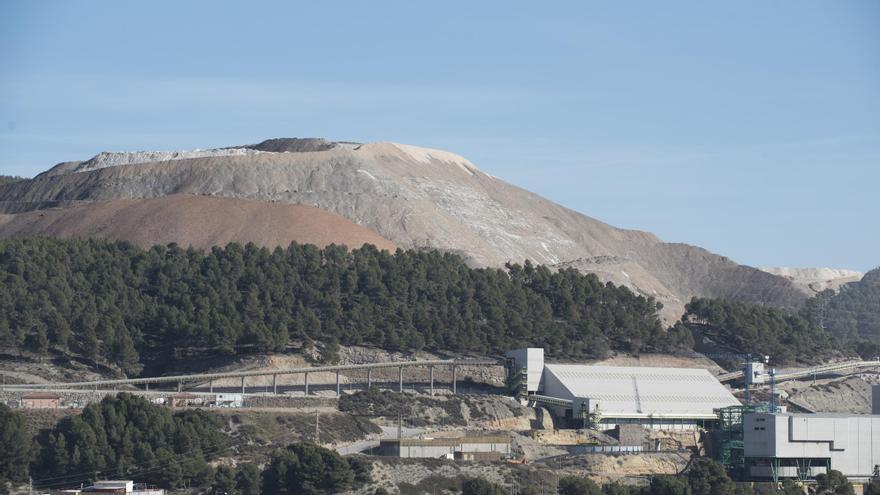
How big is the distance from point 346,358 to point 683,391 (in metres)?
30.1

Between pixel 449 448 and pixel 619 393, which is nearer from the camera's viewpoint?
pixel 449 448

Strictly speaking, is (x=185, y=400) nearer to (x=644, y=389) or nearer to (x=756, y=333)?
(x=644, y=389)

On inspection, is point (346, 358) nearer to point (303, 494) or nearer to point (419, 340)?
point (419, 340)

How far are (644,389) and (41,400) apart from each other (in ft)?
178

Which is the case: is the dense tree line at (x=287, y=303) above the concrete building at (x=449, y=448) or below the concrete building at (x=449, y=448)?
above

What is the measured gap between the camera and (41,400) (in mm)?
133500

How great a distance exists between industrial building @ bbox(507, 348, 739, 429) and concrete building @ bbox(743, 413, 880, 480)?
14.6 metres

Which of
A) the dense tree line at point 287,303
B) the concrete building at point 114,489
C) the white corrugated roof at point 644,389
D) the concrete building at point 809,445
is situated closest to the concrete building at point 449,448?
the white corrugated roof at point 644,389

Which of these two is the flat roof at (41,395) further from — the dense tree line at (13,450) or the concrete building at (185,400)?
the dense tree line at (13,450)

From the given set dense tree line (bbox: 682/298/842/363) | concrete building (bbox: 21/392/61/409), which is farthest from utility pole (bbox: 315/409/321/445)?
dense tree line (bbox: 682/298/842/363)

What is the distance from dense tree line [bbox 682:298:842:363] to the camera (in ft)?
628

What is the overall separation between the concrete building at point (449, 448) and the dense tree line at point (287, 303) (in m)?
30.3

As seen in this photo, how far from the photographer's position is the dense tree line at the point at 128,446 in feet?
397

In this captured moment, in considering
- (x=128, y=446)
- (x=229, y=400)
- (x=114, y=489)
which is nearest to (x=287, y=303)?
(x=229, y=400)
